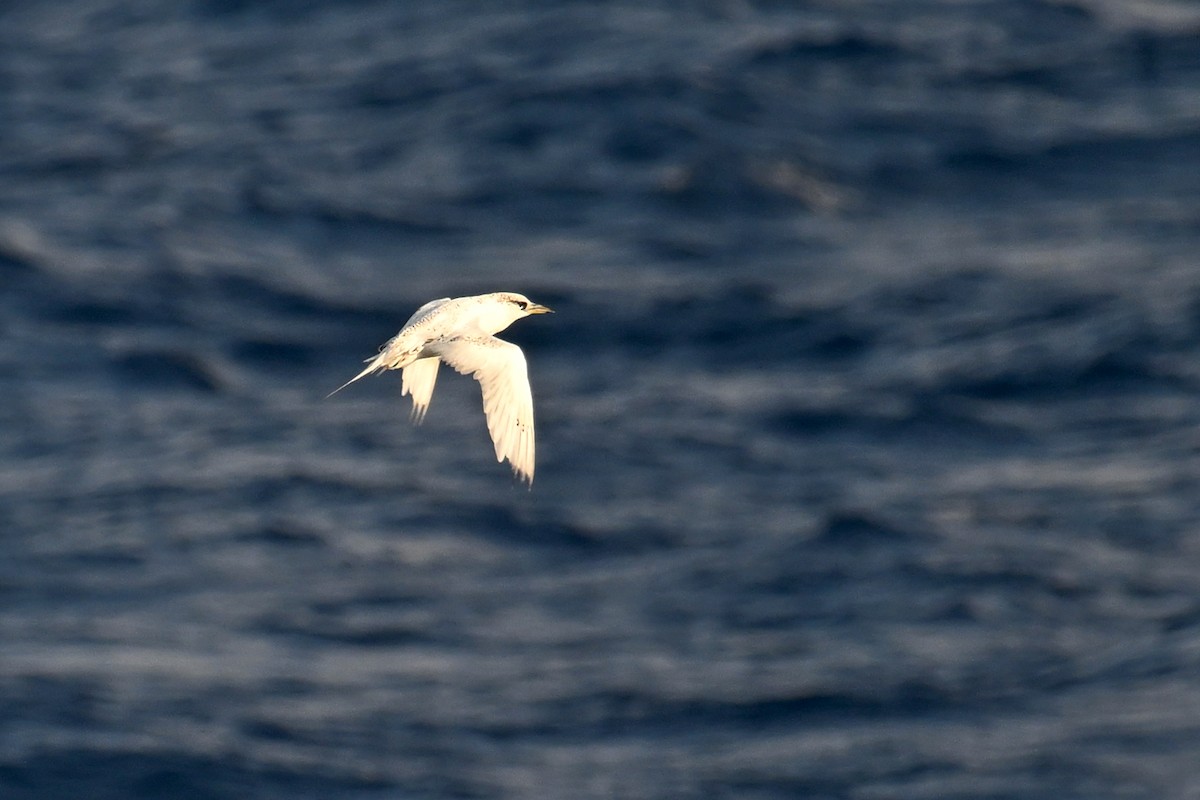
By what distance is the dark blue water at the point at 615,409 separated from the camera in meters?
25.8

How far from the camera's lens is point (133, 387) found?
98.7 feet

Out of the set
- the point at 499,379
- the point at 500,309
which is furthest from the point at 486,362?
the point at 500,309

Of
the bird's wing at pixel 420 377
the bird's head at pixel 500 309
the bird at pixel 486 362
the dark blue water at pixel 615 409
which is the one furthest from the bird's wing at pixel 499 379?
the dark blue water at pixel 615 409

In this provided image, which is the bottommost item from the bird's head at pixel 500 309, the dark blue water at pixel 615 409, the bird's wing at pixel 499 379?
the bird's wing at pixel 499 379

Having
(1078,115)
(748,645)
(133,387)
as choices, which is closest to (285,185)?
(133,387)

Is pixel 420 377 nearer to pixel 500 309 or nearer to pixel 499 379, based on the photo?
pixel 500 309

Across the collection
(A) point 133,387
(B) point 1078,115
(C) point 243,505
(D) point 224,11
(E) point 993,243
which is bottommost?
(C) point 243,505

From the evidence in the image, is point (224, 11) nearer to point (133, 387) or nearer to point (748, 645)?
point (133, 387)

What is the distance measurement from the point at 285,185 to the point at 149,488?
5951 millimetres

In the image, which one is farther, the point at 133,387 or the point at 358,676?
the point at 133,387

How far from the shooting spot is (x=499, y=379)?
33.3 feet

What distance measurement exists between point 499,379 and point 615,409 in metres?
19.8

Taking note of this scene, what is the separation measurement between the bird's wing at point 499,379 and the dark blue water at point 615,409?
14.9 meters

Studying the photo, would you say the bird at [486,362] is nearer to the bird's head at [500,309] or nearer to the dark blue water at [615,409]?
the bird's head at [500,309]
